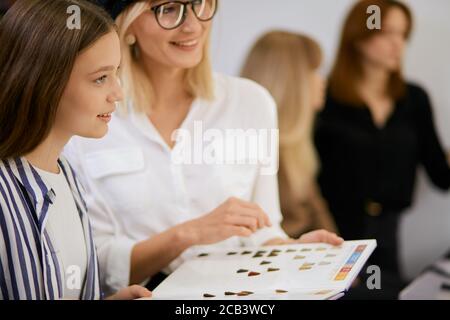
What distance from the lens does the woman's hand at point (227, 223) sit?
42.8 inches

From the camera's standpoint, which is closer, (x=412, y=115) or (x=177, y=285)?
(x=177, y=285)

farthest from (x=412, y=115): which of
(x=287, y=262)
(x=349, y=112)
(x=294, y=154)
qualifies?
(x=287, y=262)

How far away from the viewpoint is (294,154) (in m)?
1.48

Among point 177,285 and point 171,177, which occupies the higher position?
point 171,177

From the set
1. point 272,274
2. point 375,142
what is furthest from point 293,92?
point 272,274

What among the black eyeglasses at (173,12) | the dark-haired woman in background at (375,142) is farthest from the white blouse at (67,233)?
the dark-haired woman in background at (375,142)

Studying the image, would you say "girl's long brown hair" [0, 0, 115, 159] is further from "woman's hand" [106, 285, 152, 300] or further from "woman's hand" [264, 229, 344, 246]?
"woman's hand" [264, 229, 344, 246]

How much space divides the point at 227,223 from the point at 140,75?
0.26m

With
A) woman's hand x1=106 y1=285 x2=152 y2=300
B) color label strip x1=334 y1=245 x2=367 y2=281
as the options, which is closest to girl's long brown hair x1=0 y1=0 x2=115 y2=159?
woman's hand x1=106 y1=285 x2=152 y2=300

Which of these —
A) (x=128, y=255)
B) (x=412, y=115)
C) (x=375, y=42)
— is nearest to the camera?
(x=128, y=255)

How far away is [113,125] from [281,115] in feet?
1.38

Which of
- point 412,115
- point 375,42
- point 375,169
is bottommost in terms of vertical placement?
point 375,169

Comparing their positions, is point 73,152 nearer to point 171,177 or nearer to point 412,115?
point 171,177

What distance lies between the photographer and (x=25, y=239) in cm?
91
